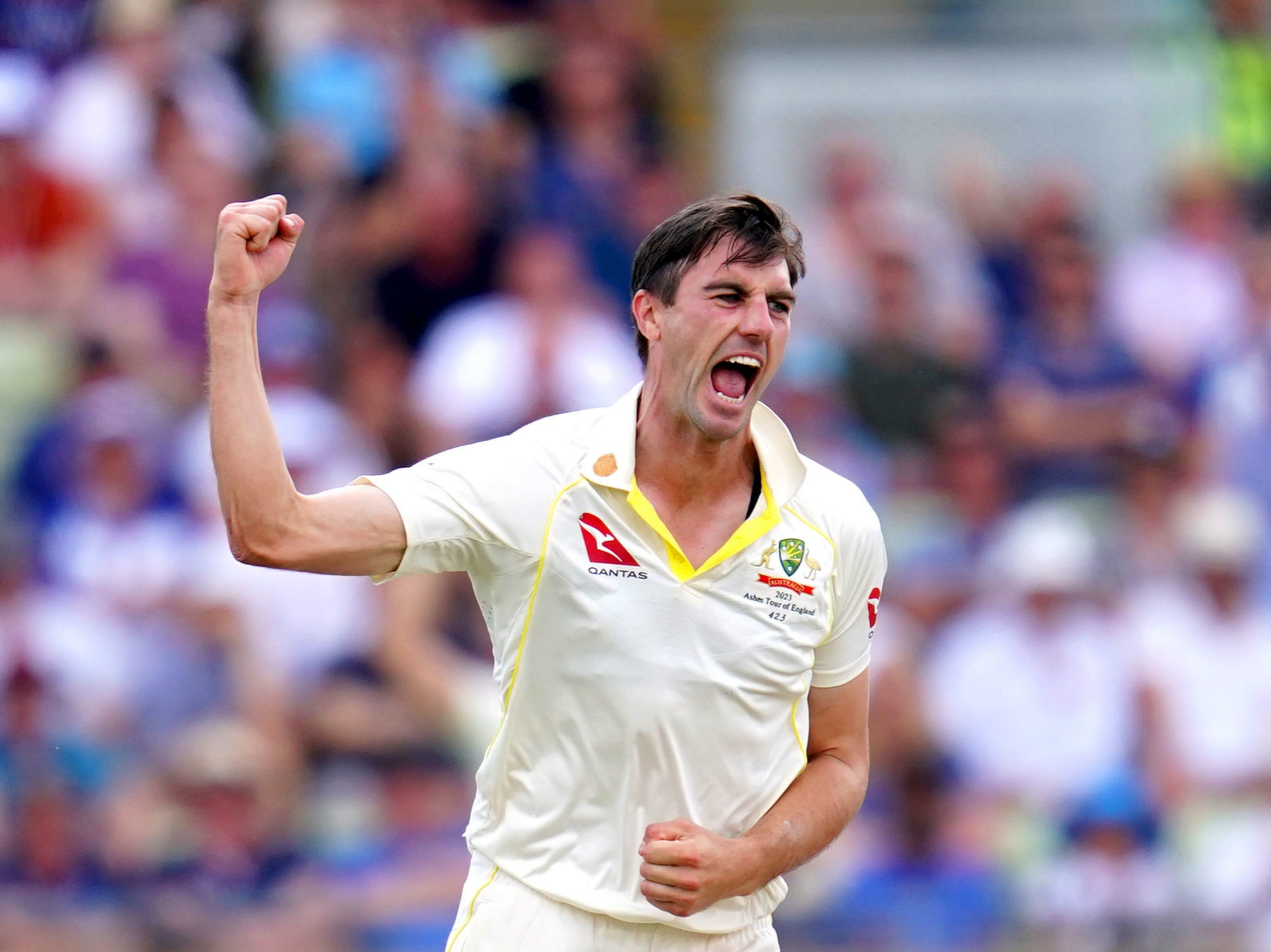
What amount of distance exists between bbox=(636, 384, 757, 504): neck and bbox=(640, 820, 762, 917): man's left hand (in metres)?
0.74

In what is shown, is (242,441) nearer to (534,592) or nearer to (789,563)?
(534,592)

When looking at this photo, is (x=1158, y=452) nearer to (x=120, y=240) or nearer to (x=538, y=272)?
(x=538, y=272)

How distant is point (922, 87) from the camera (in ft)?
37.1

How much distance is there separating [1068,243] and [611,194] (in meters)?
2.41

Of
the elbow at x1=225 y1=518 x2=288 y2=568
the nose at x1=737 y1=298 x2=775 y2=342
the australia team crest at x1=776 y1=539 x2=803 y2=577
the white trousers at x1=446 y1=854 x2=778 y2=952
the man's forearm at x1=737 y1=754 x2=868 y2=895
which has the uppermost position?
the nose at x1=737 y1=298 x2=775 y2=342

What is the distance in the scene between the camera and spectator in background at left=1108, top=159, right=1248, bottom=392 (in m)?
10.4

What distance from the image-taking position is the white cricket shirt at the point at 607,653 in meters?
4.07

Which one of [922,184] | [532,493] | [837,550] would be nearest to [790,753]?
[837,550]

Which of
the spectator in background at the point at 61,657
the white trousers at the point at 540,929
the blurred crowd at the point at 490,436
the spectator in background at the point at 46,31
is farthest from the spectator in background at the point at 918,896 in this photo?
the spectator in background at the point at 46,31

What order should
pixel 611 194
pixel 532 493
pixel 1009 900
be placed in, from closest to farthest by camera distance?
pixel 532 493
pixel 1009 900
pixel 611 194

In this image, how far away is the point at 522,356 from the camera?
939cm

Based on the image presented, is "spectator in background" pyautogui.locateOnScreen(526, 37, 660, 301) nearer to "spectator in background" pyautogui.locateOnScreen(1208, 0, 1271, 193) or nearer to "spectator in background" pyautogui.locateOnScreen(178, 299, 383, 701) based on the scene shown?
"spectator in background" pyautogui.locateOnScreen(178, 299, 383, 701)

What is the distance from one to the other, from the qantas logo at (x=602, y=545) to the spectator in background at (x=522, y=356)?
495 cm

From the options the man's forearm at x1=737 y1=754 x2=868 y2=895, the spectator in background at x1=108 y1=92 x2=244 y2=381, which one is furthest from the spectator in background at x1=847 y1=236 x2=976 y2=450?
the man's forearm at x1=737 y1=754 x2=868 y2=895
